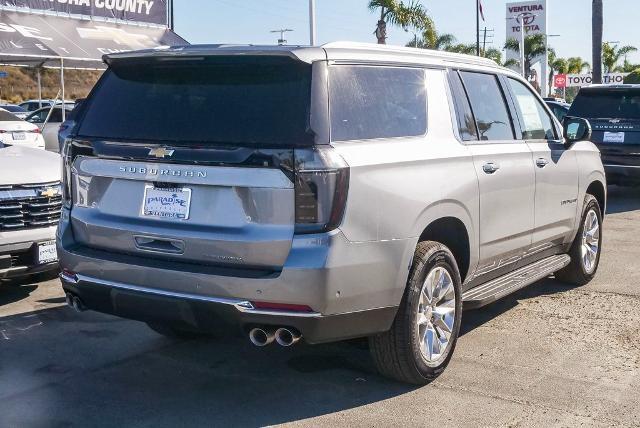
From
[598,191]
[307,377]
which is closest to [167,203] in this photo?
[307,377]

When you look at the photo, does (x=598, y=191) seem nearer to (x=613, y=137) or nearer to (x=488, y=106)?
(x=488, y=106)

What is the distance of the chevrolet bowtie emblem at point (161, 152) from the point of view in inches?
161

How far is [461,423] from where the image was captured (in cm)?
411

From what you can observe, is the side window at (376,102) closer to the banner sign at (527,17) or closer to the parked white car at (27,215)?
the parked white car at (27,215)

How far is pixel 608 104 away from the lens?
12742mm

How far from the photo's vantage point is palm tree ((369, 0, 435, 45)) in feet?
93.1

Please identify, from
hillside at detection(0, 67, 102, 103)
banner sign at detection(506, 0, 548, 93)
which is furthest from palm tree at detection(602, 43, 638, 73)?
hillside at detection(0, 67, 102, 103)

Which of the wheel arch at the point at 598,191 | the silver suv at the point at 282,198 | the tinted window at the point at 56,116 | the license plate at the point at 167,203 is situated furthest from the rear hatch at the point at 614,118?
the tinted window at the point at 56,116

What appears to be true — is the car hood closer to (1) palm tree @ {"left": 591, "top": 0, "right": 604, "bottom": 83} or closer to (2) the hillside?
(1) palm tree @ {"left": 591, "top": 0, "right": 604, "bottom": 83}

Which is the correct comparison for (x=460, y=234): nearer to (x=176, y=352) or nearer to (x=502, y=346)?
(x=502, y=346)

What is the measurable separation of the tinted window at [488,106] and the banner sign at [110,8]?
52.8ft

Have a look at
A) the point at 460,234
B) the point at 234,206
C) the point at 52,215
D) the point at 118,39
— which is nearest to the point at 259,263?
the point at 234,206

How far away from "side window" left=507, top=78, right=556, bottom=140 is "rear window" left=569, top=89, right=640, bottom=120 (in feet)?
21.9

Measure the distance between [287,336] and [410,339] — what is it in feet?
2.51
